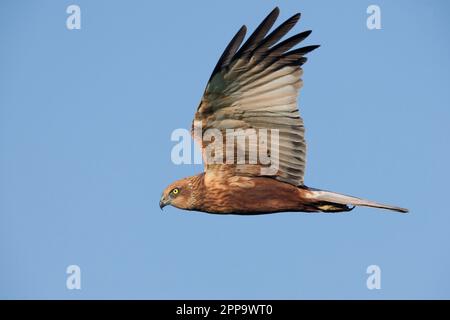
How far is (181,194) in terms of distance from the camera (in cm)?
1020

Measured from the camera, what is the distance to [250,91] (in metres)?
9.33

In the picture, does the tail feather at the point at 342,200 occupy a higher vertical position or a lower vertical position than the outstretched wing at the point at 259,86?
lower

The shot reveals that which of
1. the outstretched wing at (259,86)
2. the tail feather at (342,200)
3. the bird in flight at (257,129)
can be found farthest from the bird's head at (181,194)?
the tail feather at (342,200)

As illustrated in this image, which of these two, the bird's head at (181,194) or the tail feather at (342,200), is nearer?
the tail feather at (342,200)

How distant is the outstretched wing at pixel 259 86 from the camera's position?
9109mm

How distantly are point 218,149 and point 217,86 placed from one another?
1.07 meters

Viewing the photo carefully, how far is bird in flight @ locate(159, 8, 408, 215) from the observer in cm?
Result: 917

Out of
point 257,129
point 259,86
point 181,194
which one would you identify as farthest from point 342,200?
point 181,194

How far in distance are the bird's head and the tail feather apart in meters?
1.83

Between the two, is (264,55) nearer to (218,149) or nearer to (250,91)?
(250,91)

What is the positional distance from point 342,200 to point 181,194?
99.4 inches

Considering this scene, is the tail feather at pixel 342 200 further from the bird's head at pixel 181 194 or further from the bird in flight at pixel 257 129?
the bird's head at pixel 181 194

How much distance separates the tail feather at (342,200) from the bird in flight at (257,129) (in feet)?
0.05
